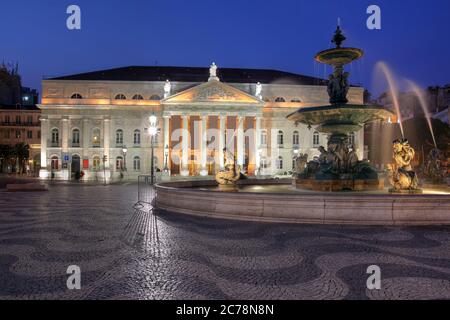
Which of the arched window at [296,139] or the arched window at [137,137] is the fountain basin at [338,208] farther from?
the arched window at [296,139]

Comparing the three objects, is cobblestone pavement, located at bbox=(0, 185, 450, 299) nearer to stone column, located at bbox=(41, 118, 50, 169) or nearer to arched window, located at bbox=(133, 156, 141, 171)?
arched window, located at bbox=(133, 156, 141, 171)

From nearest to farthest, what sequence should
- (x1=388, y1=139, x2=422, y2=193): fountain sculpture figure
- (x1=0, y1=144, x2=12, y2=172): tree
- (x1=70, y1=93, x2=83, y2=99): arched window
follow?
(x1=388, y1=139, x2=422, y2=193): fountain sculpture figure < (x1=70, y1=93, x2=83, y2=99): arched window < (x1=0, y1=144, x2=12, y2=172): tree

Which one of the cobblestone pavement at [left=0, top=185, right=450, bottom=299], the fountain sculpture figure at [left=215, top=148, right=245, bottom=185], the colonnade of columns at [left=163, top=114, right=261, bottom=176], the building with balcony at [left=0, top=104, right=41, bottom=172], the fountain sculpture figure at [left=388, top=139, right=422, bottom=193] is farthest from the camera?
the building with balcony at [left=0, top=104, right=41, bottom=172]

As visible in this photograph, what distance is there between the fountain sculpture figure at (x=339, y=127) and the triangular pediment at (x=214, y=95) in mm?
40995

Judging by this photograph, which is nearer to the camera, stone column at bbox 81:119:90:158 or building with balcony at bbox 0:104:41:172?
stone column at bbox 81:119:90:158

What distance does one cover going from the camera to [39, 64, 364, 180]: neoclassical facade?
54594 mm

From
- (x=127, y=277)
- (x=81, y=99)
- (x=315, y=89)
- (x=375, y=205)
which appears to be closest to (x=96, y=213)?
(x=127, y=277)

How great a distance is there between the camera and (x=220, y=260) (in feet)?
19.6

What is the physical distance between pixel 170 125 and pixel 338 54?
4567cm

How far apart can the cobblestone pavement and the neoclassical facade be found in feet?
145

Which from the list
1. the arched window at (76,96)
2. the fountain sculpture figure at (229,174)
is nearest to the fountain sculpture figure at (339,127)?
the fountain sculpture figure at (229,174)

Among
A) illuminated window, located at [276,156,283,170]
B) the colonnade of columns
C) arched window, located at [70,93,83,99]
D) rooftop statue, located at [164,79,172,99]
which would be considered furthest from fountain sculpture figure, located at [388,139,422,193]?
arched window, located at [70,93,83,99]

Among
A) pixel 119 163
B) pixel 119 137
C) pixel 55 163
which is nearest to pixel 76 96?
pixel 119 137
